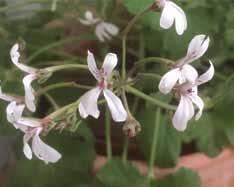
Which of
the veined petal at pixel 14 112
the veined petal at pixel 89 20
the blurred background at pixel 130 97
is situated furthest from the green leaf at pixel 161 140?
the veined petal at pixel 14 112

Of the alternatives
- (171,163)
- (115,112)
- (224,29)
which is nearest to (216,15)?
(224,29)

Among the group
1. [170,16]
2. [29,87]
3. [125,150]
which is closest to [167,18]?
[170,16]

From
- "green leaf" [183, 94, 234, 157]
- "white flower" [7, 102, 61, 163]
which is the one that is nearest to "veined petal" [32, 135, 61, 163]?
"white flower" [7, 102, 61, 163]

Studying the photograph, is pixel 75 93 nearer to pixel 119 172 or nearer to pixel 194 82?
pixel 119 172

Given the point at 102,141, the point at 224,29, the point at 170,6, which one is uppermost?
the point at 170,6

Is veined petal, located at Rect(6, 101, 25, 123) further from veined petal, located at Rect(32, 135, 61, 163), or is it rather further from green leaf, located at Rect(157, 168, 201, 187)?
green leaf, located at Rect(157, 168, 201, 187)

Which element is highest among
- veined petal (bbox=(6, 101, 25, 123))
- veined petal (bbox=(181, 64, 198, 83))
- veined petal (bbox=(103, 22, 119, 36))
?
veined petal (bbox=(181, 64, 198, 83))
